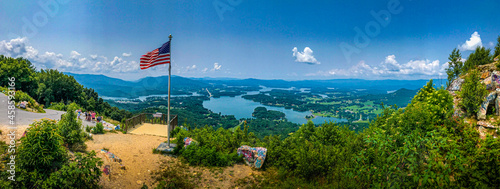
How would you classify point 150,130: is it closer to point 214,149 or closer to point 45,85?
point 214,149

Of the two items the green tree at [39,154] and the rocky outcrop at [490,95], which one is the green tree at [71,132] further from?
the rocky outcrop at [490,95]

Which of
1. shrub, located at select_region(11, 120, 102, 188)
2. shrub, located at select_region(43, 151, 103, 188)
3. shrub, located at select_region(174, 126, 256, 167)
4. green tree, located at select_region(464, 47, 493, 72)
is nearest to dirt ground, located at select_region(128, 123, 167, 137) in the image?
shrub, located at select_region(174, 126, 256, 167)

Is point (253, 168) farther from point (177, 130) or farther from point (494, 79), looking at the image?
point (494, 79)

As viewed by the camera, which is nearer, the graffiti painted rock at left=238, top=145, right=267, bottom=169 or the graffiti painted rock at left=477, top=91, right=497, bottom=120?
the graffiti painted rock at left=477, top=91, right=497, bottom=120

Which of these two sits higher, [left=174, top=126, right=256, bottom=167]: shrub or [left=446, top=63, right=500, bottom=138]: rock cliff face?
[left=446, top=63, right=500, bottom=138]: rock cliff face

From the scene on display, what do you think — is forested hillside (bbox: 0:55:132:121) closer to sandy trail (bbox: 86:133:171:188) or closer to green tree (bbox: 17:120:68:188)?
sandy trail (bbox: 86:133:171:188)

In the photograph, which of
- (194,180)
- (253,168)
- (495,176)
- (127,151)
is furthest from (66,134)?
(495,176)

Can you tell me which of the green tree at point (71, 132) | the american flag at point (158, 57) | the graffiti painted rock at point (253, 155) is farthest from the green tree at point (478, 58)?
the green tree at point (71, 132)
